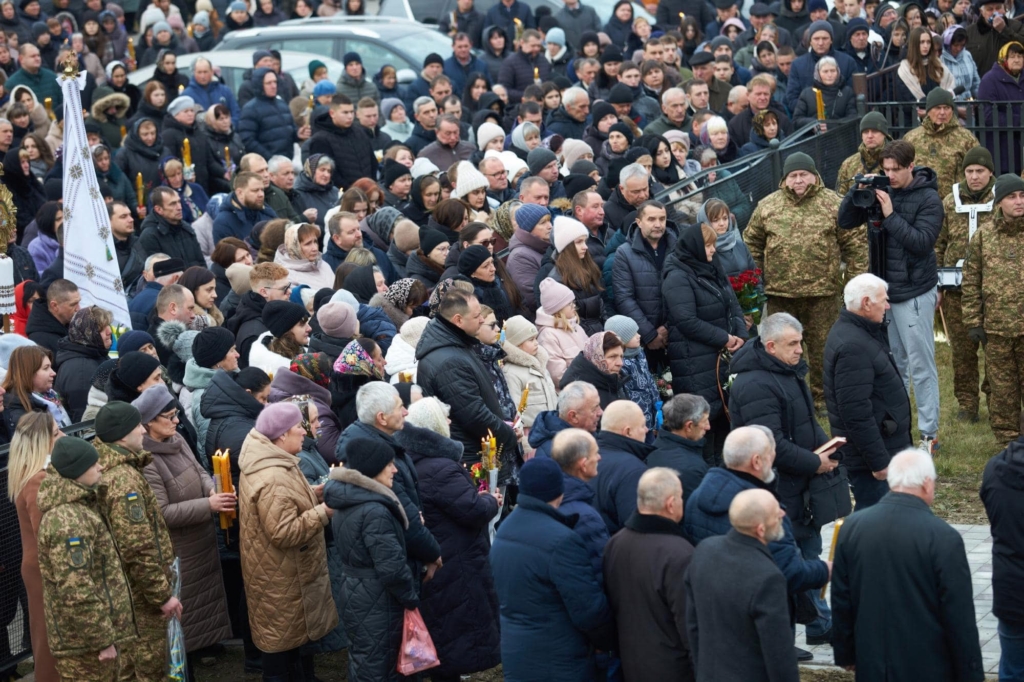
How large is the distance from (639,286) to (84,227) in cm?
409

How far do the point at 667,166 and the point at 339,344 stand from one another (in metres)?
5.02

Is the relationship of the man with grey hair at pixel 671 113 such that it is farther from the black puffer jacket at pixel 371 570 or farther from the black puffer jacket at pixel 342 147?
the black puffer jacket at pixel 371 570

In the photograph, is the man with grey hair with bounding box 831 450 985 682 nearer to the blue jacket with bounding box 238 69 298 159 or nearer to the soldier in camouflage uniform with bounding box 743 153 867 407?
the soldier in camouflage uniform with bounding box 743 153 867 407

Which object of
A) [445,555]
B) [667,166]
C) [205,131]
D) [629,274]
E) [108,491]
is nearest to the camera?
[108,491]

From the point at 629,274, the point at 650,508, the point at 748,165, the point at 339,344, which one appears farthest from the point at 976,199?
the point at 650,508

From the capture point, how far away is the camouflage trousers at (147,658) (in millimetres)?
7480

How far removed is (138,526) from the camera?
7375mm

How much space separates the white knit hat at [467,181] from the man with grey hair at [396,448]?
4825mm

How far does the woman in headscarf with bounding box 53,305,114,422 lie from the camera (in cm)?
935

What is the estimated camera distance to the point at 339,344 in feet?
30.2

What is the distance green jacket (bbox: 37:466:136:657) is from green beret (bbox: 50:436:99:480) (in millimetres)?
65

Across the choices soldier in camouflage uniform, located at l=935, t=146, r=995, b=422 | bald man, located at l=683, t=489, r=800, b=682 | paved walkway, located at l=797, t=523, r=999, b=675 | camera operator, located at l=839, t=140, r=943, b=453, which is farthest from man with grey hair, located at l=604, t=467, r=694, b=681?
soldier in camouflage uniform, located at l=935, t=146, r=995, b=422

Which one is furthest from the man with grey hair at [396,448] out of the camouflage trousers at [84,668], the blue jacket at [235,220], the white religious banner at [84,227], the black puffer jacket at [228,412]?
the blue jacket at [235,220]

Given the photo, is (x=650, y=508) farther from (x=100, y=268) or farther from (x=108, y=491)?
(x=100, y=268)
